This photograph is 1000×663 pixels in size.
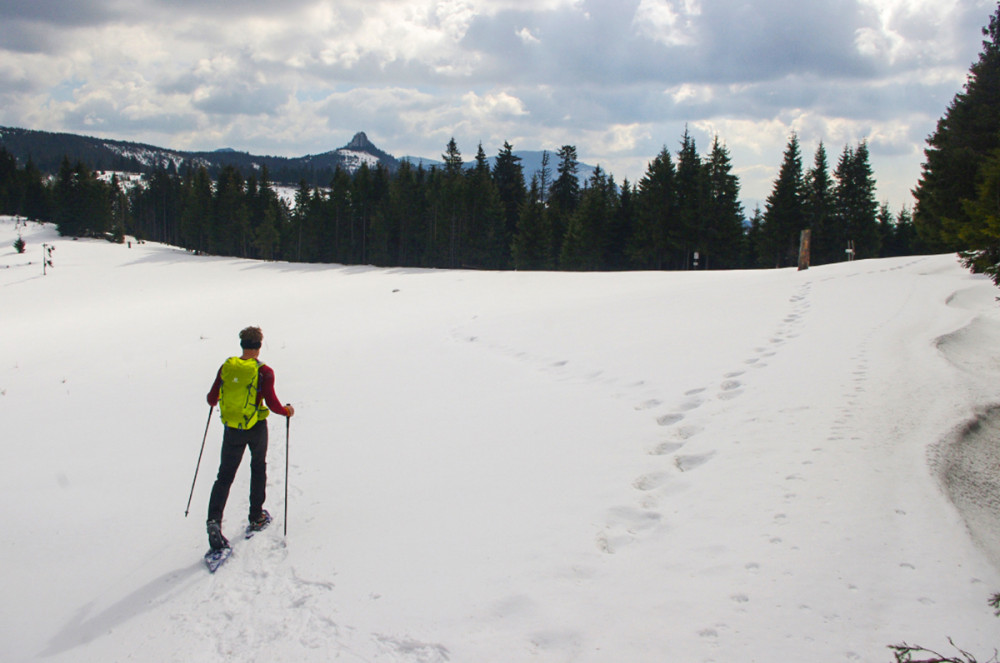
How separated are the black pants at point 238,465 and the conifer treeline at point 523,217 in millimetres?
49191

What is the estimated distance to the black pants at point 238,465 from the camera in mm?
5805

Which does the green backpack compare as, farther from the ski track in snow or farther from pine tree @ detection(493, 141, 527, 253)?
pine tree @ detection(493, 141, 527, 253)

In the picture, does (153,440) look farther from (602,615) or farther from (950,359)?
(950,359)

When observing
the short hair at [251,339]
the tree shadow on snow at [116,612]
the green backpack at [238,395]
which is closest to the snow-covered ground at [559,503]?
the tree shadow on snow at [116,612]

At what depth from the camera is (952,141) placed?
29.4m

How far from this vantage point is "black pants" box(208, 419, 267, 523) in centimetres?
580

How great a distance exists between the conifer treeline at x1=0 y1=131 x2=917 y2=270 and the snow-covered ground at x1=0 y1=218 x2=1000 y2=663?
3989cm

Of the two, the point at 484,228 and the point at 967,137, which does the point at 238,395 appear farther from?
the point at 484,228

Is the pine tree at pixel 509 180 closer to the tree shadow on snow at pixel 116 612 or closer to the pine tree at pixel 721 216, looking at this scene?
the pine tree at pixel 721 216

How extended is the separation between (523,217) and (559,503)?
55939mm

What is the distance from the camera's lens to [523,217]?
198 feet

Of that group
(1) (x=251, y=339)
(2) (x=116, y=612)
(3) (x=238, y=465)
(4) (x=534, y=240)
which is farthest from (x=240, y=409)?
(4) (x=534, y=240)

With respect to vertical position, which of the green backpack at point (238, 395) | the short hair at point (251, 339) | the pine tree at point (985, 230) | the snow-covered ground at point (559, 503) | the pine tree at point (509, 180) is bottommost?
the snow-covered ground at point (559, 503)

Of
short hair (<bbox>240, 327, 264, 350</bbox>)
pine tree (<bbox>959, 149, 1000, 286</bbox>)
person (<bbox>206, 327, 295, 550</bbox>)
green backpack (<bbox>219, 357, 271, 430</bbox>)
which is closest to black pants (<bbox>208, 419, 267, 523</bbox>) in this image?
person (<bbox>206, 327, 295, 550</bbox>)
